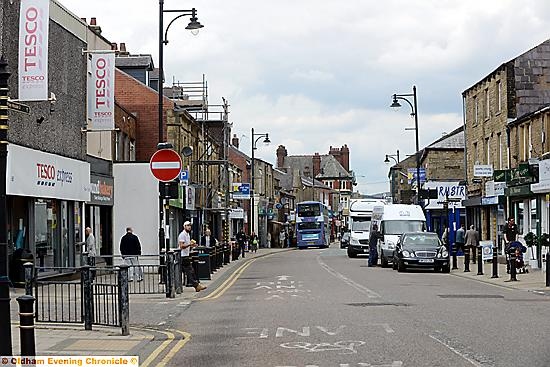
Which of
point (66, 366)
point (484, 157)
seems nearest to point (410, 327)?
point (66, 366)

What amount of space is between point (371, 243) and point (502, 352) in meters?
29.2

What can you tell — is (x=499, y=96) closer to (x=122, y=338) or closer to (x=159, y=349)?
(x=122, y=338)

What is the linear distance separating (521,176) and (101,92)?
1710 cm

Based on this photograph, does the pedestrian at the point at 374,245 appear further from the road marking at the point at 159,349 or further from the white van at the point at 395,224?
the road marking at the point at 159,349

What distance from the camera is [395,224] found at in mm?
Answer: 41562

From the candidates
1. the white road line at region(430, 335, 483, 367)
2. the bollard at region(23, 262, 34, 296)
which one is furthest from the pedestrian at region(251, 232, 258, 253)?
the white road line at region(430, 335, 483, 367)

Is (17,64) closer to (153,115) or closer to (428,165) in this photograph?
(153,115)

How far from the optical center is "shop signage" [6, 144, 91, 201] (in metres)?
24.7

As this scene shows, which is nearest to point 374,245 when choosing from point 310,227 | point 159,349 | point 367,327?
point 367,327

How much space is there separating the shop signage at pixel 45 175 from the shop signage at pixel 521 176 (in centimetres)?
1682

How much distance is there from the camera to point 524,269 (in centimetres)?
3375

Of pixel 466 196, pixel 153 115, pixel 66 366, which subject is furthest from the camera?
pixel 466 196

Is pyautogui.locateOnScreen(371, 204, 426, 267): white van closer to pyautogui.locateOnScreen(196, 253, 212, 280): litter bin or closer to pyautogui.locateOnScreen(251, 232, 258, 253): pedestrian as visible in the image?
pyautogui.locateOnScreen(196, 253, 212, 280): litter bin

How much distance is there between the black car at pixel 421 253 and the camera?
35562 millimetres
